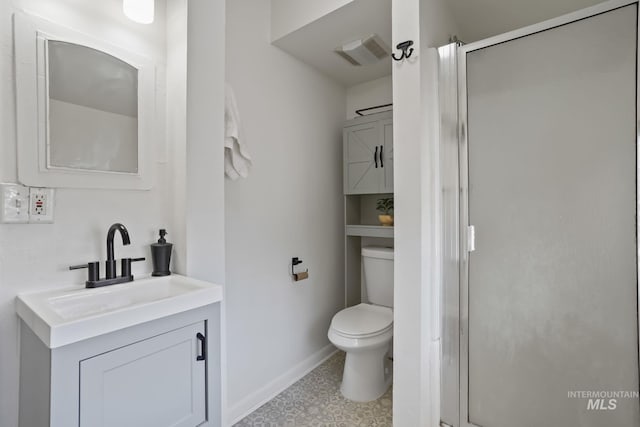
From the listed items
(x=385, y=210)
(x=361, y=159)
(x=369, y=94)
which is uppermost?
(x=369, y=94)

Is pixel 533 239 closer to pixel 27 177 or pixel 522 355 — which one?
pixel 522 355

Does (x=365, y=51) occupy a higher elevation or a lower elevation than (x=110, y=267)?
higher

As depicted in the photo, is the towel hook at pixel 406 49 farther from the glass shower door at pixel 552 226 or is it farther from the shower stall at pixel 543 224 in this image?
the glass shower door at pixel 552 226

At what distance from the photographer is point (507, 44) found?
1426 mm

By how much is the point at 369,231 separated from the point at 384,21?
1.47 metres

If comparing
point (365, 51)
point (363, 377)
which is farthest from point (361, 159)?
point (363, 377)

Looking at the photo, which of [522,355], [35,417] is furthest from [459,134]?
[35,417]

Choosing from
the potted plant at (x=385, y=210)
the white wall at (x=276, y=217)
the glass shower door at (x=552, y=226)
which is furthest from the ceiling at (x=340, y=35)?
the potted plant at (x=385, y=210)

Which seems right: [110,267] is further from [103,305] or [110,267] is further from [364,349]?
[364,349]

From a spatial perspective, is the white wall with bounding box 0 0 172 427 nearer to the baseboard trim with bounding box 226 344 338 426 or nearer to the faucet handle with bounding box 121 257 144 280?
the faucet handle with bounding box 121 257 144 280

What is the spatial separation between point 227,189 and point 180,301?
2.82 ft

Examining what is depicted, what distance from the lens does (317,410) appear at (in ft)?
6.09

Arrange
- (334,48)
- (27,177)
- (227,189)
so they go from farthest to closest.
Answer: (334,48), (227,189), (27,177)

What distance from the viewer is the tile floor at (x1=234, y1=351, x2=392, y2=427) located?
175 cm
